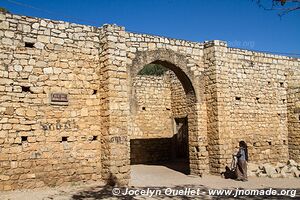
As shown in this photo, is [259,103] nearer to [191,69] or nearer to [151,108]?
[191,69]

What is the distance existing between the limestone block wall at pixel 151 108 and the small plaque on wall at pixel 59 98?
21.7 feet

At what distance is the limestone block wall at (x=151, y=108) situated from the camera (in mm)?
15663

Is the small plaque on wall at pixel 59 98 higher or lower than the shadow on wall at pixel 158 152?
higher

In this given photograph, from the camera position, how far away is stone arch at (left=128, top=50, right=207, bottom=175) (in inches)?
413

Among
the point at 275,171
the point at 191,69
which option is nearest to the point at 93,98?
the point at 191,69

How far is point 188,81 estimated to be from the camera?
11.4 metres

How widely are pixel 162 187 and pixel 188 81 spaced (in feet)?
12.6

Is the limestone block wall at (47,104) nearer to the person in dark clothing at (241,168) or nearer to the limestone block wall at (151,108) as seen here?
the person in dark clothing at (241,168)

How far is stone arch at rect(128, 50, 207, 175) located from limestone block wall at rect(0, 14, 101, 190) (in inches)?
73.2

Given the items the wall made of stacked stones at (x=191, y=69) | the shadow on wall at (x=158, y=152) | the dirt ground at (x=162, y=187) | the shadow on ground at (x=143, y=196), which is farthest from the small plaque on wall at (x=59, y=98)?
the shadow on wall at (x=158, y=152)

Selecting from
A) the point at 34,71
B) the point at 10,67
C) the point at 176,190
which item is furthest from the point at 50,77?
the point at 176,190

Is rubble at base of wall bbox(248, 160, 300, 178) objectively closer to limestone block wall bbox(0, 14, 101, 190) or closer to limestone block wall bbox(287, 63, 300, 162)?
limestone block wall bbox(287, 63, 300, 162)

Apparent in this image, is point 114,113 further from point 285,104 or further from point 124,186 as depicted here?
point 285,104

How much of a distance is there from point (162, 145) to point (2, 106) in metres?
9.49
